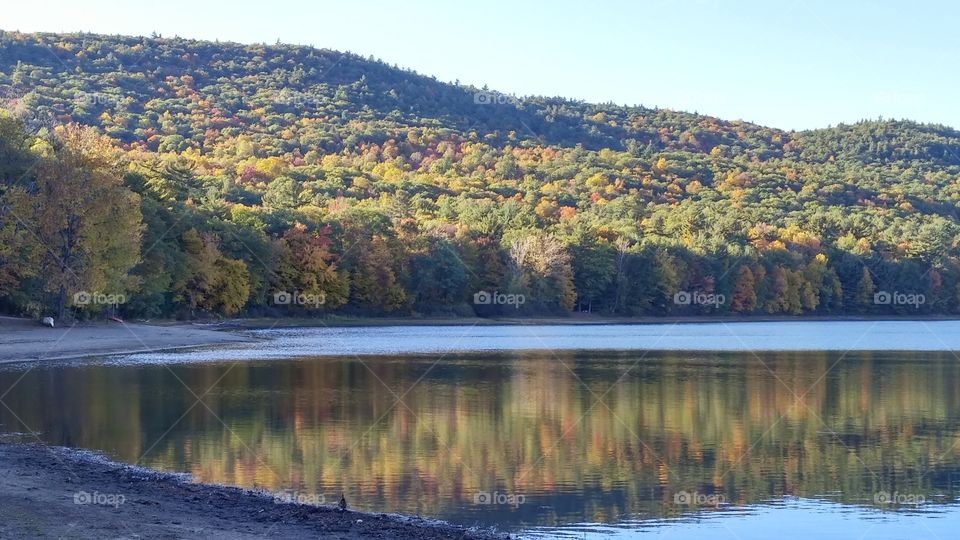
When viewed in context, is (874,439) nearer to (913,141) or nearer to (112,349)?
(112,349)

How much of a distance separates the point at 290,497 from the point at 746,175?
14696 cm

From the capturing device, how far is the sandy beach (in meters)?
46.8

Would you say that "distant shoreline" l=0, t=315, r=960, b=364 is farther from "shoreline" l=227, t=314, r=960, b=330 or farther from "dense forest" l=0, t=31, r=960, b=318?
"dense forest" l=0, t=31, r=960, b=318

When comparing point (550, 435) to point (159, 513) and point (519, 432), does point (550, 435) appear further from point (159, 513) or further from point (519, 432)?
point (159, 513)

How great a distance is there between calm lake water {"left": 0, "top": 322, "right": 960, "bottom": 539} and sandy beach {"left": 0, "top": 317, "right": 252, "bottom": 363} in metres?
2.73

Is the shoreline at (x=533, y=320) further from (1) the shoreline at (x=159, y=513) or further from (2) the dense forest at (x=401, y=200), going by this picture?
(1) the shoreline at (x=159, y=513)

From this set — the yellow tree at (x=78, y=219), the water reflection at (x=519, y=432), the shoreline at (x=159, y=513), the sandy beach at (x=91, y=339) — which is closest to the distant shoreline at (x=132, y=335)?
the sandy beach at (x=91, y=339)

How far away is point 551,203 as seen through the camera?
436ft

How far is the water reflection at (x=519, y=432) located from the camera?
63.0 ft

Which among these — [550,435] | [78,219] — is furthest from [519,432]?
[78,219]

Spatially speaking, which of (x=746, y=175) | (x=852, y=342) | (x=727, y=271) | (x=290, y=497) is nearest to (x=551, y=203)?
(x=727, y=271)

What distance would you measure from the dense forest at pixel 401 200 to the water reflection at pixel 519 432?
58.8 ft

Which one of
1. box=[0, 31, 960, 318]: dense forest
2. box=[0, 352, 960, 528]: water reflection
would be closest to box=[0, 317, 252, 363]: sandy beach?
box=[0, 31, 960, 318]: dense forest

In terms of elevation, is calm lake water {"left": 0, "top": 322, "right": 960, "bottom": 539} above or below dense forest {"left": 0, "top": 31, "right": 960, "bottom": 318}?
below
